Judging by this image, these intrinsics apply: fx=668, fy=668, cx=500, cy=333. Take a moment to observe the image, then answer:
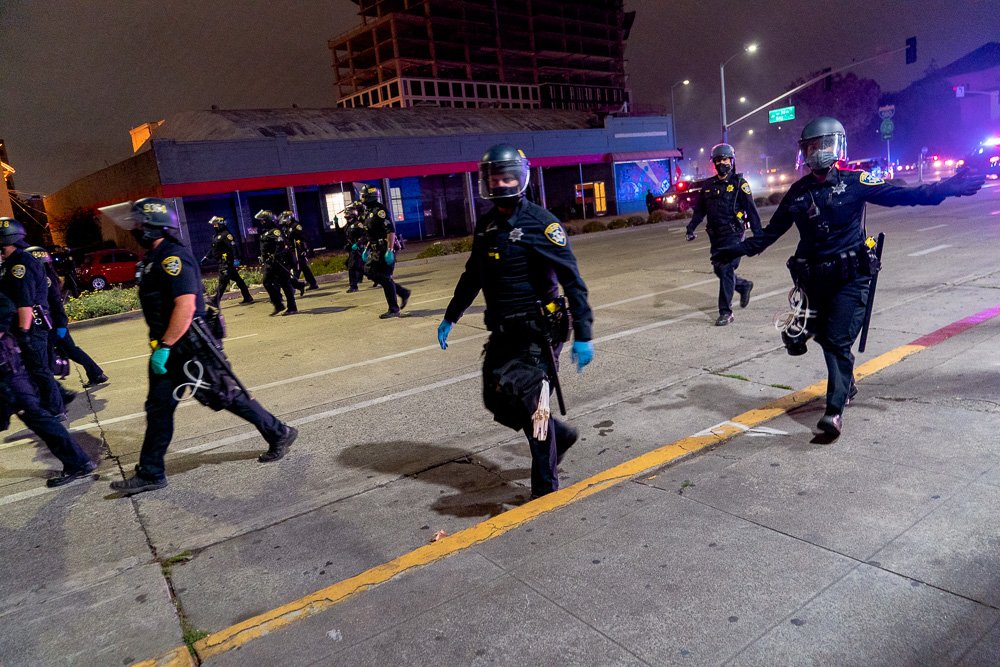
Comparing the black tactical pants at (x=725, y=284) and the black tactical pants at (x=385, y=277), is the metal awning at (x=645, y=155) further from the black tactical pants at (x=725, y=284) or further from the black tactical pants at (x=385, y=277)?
the black tactical pants at (x=725, y=284)

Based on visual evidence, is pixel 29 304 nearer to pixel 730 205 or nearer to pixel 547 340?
pixel 547 340

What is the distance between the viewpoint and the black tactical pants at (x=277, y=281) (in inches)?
471

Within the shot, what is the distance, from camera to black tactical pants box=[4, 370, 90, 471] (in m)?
4.70

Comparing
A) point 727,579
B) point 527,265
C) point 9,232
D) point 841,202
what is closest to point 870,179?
point 841,202

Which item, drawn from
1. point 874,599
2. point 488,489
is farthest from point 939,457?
point 488,489

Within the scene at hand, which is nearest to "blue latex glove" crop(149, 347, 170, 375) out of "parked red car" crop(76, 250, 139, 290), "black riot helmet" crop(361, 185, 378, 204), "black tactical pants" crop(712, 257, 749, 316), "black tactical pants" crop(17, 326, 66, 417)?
"black tactical pants" crop(17, 326, 66, 417)

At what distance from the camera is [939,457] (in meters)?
3.85

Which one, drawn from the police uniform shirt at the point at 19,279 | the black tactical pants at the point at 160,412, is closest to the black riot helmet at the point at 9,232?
the police uniform shirt at the point at 19,279

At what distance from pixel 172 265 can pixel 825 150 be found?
4315 millimetres

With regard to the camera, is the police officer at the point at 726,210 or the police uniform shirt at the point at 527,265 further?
the police officer at the point at 726,210

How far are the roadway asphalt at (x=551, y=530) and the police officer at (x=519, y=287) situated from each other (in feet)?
2.22

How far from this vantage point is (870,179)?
14.3ft

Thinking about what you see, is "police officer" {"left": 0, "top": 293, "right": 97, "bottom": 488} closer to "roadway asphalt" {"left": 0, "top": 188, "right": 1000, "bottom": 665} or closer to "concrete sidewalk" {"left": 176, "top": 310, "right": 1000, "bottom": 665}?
"roadway asphalt" {"left": 0, "top": 188, "right": 1000, "bottom": 665}

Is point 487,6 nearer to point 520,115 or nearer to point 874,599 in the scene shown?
point 520,115
